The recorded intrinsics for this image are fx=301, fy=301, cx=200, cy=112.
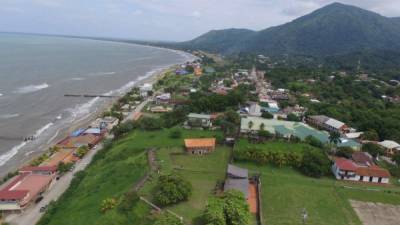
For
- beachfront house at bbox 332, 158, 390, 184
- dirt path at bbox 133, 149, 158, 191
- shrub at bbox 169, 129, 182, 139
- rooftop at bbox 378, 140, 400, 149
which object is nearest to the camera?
dirt path at bbox 133, 149, 158, 191

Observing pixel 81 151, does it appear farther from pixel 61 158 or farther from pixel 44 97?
pixel 44 97

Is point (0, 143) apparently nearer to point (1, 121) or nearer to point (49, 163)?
point (1, 121)

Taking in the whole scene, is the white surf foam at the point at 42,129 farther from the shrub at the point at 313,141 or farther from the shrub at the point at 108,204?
the shrub at the point at 313,141

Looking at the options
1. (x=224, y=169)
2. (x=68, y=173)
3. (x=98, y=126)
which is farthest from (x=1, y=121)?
(x=224, y=169)

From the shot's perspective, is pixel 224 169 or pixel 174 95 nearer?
pixel 224 169

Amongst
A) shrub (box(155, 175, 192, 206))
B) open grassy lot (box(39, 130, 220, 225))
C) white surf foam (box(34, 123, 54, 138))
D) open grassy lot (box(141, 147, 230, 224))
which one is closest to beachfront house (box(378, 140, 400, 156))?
open grassy lot (box(141, 147, 230, 224))

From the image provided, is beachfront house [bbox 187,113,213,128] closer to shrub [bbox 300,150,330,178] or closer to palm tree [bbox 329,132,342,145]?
shrub [bbox 300,150,330,178]

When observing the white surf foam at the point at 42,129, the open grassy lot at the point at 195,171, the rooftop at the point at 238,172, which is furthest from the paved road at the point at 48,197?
the rooftop at the point at 238,172

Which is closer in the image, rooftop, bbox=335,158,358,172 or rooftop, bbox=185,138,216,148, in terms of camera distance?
rooftop, bbox=335,158,358,172
